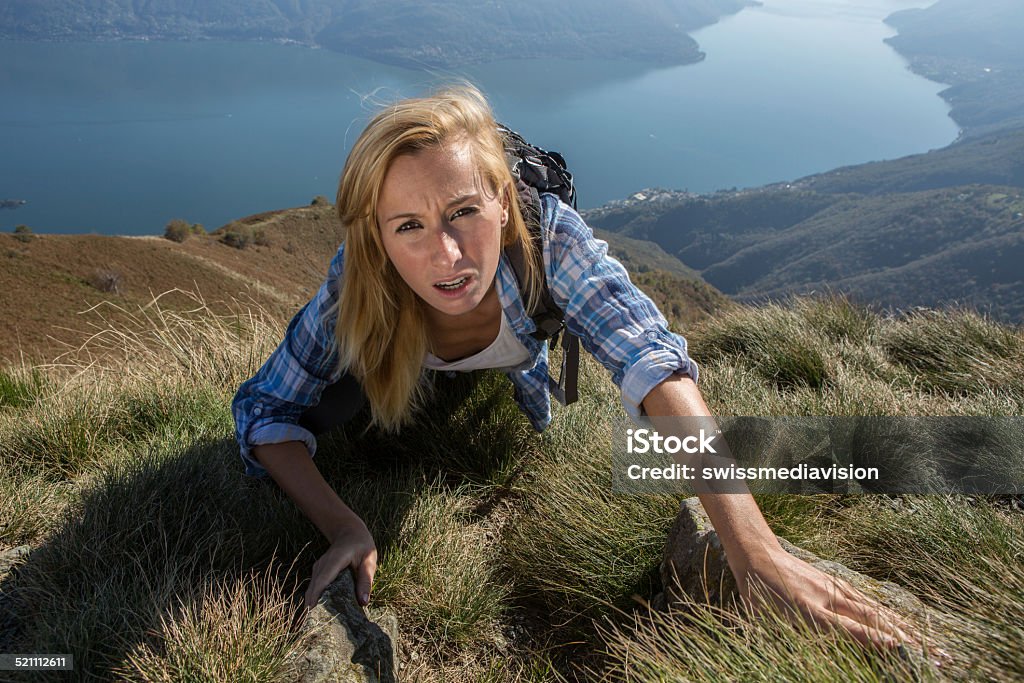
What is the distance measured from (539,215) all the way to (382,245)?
528 mm

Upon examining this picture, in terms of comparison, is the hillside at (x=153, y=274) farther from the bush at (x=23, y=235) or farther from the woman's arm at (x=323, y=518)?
the woman's arm at (x=323, y=518)

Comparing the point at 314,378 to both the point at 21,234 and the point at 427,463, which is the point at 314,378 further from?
the point at 21,234

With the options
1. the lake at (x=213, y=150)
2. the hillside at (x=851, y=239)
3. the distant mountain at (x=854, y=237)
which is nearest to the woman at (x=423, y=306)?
the hillside at (x=851, y=239)

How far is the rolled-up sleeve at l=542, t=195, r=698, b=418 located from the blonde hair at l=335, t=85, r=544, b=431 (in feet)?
0.33

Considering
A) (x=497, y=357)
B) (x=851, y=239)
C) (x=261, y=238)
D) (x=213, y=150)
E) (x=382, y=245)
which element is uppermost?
(x=382, y=245)

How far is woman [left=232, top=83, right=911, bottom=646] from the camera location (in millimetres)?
1744

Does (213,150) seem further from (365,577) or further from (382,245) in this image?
(365,577)

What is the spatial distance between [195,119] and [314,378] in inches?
7351

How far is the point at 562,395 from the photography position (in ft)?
8.26

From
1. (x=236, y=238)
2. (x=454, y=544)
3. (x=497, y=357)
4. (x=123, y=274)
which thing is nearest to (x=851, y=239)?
(x=236, y=238)

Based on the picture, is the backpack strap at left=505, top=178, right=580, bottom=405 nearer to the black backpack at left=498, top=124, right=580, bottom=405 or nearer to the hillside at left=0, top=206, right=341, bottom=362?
the black backpack at left=498, top=124, right=580, bottom=405

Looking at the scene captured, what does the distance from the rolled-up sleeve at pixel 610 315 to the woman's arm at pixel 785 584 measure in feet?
1.10

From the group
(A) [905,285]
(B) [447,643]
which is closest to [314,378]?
(B) [447,643]

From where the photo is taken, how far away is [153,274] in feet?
130
